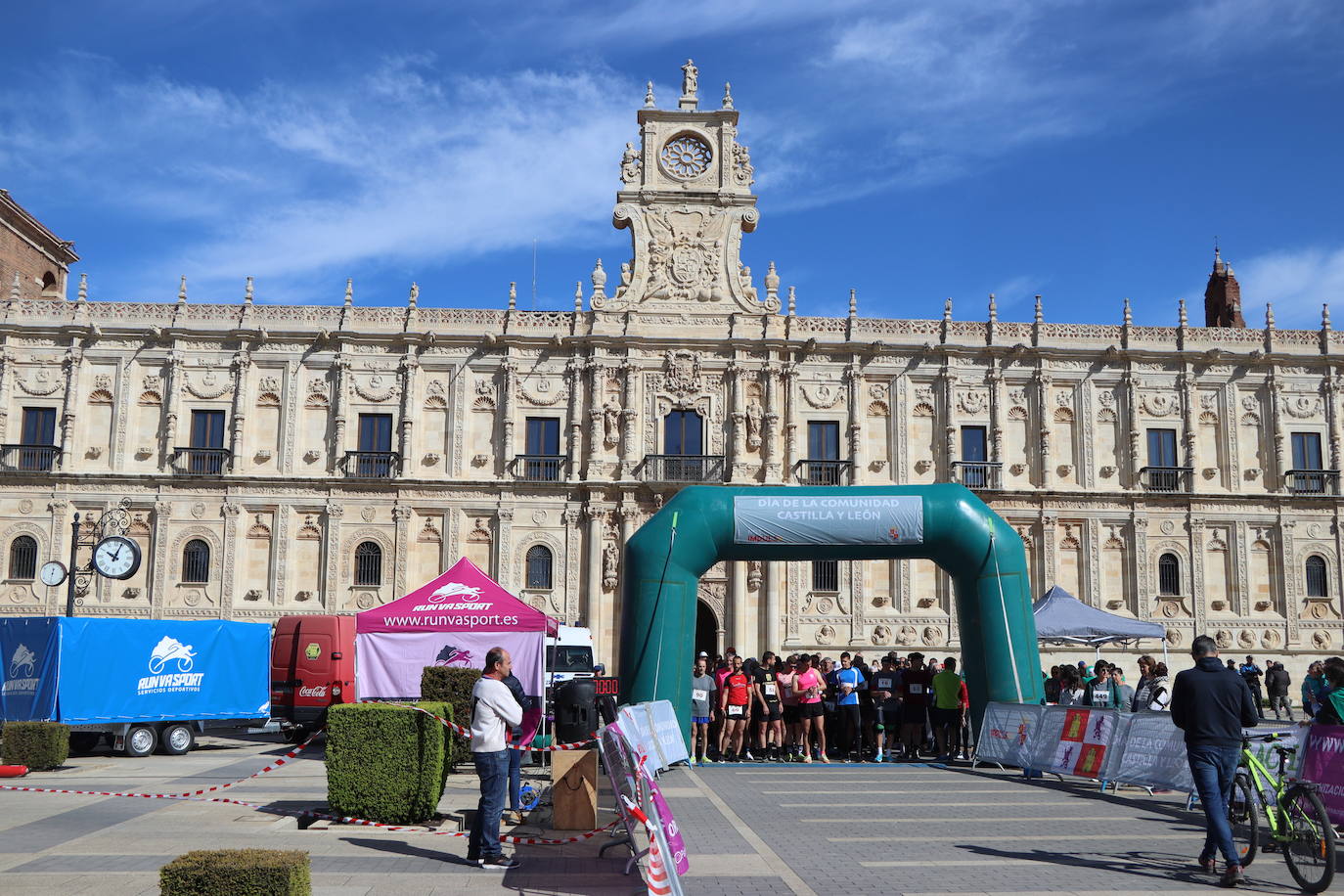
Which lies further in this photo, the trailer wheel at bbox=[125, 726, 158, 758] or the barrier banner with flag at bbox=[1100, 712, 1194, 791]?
the trailer wheel at bbox=[125, 726, 158, 758]

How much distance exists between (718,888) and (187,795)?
8.10 meters

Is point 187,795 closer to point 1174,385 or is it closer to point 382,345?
point 382,345

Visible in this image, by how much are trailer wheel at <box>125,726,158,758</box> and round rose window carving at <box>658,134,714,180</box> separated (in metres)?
23.9

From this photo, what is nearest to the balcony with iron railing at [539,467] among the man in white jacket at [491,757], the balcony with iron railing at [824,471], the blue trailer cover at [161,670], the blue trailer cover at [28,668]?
the balcony with iron railing at [824,471]

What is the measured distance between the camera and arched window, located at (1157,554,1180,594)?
3581cm

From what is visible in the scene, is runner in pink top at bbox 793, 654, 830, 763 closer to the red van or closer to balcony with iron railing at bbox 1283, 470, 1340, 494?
the red van

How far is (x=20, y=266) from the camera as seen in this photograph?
41.7 meters

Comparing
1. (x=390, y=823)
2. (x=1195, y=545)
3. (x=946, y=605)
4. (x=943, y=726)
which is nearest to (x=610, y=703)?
(x=390, y=823)

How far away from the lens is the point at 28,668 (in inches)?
723

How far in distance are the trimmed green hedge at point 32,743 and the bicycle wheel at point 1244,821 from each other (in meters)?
15.3

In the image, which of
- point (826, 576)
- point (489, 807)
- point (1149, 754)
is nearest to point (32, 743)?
point (489, 807)

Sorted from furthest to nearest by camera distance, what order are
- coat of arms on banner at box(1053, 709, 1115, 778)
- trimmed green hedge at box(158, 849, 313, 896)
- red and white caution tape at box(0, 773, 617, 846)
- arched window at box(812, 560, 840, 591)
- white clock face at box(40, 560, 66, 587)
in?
arched window at box(812, 560, 840, 591)
white clock face at box(40, 560, 66, 587)
coat of arms on banner at box(1053, 709, 1115, 778)
red and white caution tape at box(0, 773, 617, 846)
trimmed green hedge at box(158, 849, 313, 896)

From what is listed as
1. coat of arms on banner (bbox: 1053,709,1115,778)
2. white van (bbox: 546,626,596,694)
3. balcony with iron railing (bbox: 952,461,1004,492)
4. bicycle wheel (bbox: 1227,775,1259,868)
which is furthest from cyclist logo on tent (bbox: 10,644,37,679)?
balcony with iron railing (bbox: 952,461,1004,492)

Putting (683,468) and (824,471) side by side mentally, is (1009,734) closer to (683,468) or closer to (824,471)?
(824,471)
